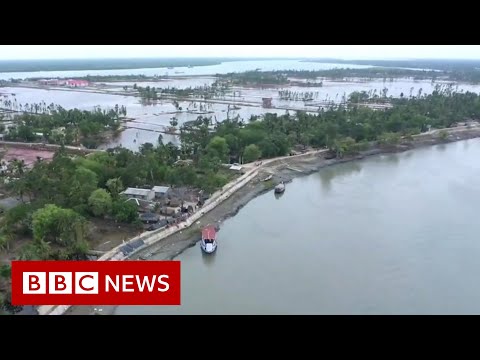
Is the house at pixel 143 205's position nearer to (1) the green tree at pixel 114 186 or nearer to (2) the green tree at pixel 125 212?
(1) the green tree at pixel 114 186

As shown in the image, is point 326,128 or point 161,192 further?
point 326,128

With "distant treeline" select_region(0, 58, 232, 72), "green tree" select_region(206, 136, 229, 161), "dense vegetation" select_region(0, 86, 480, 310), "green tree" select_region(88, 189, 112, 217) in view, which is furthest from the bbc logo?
"distant treeline" select_region(0, 58, 232, 72)

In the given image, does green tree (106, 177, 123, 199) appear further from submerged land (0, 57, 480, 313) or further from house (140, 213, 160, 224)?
house (140, 213, 160, 224)

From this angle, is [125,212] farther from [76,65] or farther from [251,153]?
[76,65]

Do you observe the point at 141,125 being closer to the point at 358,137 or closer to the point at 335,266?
the point at 358,137

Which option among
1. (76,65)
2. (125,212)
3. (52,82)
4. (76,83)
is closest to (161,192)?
(125,212)

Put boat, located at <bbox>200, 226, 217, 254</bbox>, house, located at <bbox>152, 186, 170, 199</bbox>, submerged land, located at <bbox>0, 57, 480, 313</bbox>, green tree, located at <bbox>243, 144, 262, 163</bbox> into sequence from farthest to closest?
1. green tree, located at <bbox>243, 144, 262, 163</bbox>
2. house, located at <bbox>152, 186, 170, 199</bbox>
3. boat, located at <bbox>200, 226, 217, 254</bbox>
4. submerged land, located at <bbox>0, 57, 480, 313</bbox>

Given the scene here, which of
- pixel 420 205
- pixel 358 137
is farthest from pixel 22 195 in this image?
pixel 358 137
